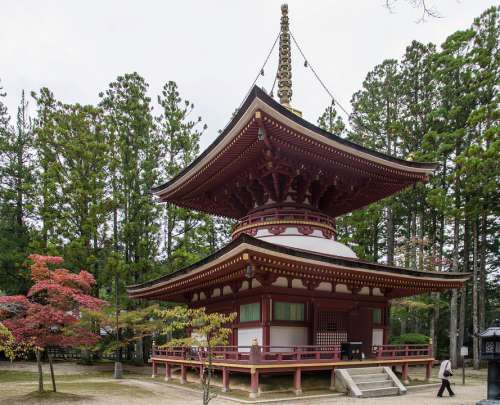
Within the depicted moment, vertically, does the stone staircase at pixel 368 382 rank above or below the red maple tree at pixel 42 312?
below

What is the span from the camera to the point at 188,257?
93.2 feet

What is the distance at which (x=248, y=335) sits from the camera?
51.2 feet

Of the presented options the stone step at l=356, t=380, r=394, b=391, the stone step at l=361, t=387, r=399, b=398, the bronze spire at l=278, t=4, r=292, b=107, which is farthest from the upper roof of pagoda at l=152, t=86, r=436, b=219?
the stone step at l=361, t=387, r=399, b=398

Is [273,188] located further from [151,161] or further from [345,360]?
[151,161]

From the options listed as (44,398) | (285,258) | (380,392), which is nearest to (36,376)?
(44,398)

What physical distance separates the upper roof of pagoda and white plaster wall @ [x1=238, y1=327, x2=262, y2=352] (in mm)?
5298

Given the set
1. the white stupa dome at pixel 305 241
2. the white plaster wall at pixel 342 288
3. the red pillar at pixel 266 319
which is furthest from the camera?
the white stupa dome at pixel 305 241

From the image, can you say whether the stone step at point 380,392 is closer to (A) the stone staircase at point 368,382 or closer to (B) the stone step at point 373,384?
(A) the stone staircase at point 368,382

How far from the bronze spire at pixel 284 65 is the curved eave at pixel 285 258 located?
8221 millimetres

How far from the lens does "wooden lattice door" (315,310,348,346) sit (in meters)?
15.7

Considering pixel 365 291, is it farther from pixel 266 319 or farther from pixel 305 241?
pixel 266 319

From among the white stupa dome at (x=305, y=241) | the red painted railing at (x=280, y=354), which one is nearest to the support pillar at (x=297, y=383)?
the red painted railing at (x=280, y=354)

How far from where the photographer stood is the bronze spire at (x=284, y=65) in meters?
19.5

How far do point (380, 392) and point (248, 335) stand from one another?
4.86m
